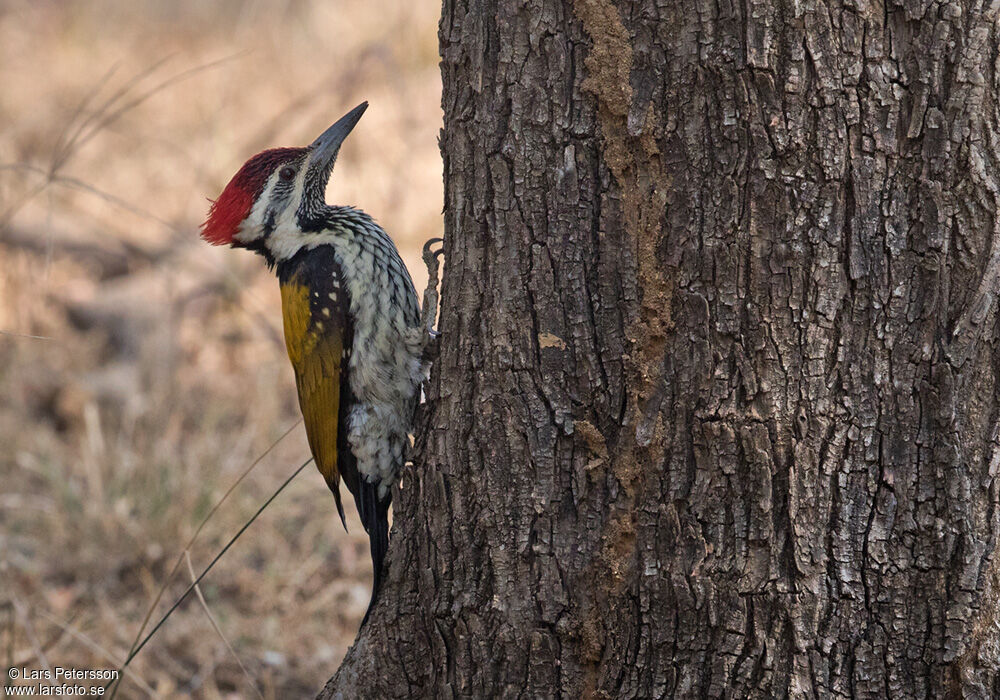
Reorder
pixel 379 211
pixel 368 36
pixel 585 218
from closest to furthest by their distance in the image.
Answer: pixel 585 218, pixel 379 211, pixel 368 36

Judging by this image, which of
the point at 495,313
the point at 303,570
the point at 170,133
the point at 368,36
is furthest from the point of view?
the point at 368,36

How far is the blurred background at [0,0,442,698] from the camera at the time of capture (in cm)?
329

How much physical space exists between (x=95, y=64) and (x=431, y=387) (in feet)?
23.3

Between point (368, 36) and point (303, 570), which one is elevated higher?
point (368, 36)

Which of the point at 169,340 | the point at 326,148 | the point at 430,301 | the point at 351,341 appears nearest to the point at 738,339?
Result: the point at 430,301

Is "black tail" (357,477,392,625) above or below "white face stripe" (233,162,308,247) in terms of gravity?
below

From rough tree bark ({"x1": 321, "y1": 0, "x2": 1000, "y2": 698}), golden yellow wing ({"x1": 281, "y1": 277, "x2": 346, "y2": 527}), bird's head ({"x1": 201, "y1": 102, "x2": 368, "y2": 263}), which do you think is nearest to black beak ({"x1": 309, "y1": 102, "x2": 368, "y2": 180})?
bird's head ({"x1": 201, "y1": 102, "x2": 368, "y2": 263})

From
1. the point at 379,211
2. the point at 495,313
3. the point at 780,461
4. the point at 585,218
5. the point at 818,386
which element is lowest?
the point at 780,461

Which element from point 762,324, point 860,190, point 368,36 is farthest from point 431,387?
point 368,36

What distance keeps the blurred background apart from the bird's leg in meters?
0.84

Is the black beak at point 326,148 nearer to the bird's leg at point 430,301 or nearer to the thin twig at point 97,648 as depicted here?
the bird's leg at point 430,301

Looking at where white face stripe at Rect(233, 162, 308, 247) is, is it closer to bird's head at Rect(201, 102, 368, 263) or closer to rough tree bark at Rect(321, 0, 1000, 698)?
bird's head at Rect(201, 102, 368, 263)

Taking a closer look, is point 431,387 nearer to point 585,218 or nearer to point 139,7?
point 585,218

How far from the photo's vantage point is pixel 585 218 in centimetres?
181
